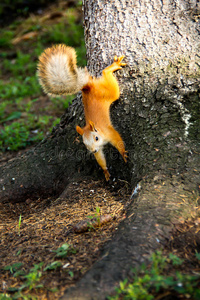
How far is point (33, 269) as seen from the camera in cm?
163

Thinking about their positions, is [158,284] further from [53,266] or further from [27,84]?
[27,84]

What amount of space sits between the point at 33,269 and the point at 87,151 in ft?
4.39

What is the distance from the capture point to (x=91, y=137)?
2584 mm

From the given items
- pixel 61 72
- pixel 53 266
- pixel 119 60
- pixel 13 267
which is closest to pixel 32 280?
pixel 53 266

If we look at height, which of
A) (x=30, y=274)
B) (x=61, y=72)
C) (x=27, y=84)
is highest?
(x=61, y=72)

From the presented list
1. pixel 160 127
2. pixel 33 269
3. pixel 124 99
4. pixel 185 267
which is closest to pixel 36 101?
pixel 124 99

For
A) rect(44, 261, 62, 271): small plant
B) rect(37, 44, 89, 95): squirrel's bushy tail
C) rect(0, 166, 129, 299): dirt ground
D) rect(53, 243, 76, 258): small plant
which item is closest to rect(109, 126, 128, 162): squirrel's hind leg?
rect(0, 166, 129, 299): dirt ground

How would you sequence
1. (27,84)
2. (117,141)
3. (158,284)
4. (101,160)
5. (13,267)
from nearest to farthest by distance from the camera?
(158,284) < (13,267) < (117,141) < (101,160) < (27,84)

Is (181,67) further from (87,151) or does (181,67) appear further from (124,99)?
(87,151)

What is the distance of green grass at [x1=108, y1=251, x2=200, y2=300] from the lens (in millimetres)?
1283

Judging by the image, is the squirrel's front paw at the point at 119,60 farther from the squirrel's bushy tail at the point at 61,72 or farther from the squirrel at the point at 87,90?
the squirrel's bushy tail at the point at 61,72

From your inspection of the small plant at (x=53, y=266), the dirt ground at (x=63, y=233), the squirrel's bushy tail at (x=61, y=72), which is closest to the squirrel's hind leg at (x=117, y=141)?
the dirt ground at (x=63, y=233)

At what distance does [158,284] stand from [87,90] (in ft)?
5.86

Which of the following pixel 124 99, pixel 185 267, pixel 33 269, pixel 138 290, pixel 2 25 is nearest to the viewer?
pixel 138 290
